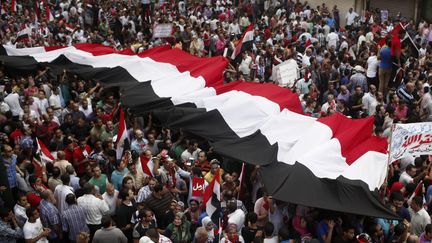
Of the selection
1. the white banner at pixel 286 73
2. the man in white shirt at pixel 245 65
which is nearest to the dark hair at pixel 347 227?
the white banner at pixel 286 73

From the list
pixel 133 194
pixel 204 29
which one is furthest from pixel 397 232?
pixel 204 29

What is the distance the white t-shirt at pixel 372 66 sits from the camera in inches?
566

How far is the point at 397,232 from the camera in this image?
7.60m

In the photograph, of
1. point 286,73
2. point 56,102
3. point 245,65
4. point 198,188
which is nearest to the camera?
point 198,188

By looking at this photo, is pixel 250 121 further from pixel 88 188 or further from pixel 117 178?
pixel 88 188

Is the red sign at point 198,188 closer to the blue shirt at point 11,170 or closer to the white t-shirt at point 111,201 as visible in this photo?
the white t-shirt at point 111,201

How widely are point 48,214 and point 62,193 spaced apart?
0.47 m

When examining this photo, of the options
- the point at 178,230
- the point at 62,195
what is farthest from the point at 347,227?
Answer: the point at 62,195

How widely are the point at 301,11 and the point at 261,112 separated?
12822 millimetres

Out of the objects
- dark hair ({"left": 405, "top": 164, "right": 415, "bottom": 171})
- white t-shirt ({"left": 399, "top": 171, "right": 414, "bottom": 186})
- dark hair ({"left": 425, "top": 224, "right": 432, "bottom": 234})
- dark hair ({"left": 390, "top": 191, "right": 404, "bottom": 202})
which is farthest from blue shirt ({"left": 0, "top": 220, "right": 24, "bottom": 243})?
dark hair ({"left": 405, "top": 164, "right": 415, "bottom": 171})

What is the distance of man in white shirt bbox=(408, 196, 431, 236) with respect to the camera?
7.91m

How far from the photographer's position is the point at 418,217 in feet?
26.1

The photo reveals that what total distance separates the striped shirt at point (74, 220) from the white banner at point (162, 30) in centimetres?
1011

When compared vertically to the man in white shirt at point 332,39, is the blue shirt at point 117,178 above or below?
above
